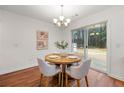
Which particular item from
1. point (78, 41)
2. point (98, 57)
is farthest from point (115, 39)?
point (78, 41)

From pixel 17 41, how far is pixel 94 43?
3340mm

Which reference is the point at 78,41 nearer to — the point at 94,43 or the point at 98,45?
the point at 94,43

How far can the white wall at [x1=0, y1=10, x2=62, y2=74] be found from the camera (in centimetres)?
359

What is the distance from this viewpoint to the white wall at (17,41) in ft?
11.8

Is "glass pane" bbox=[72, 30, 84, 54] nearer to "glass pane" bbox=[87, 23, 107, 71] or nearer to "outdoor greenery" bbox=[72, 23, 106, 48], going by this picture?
"outdoor greenery" bbox=[72, 23, 106, 48]

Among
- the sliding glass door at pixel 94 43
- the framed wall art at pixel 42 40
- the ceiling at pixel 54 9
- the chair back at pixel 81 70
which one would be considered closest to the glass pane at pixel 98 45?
the sliding glass door at pixel 94 43

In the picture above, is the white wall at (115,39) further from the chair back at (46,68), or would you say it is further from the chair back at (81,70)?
the chair back at (46,68)

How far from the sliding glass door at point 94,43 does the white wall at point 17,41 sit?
208 centimetres

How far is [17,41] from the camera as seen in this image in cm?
404

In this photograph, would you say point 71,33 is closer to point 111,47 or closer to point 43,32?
point 43,32

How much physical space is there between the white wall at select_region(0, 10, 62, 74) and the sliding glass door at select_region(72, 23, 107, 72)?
2081 mm
